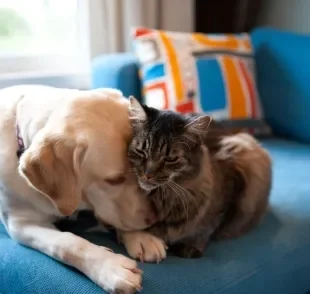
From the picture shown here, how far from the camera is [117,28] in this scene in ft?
7.81

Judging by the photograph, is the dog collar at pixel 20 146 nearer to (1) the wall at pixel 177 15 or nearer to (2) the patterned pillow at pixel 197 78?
(2) the patterned pillow at pixel 197 78

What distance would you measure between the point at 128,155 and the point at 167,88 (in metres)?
0.90

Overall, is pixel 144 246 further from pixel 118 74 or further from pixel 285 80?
pixel 285 80

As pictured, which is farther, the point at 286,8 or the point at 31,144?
the point at 286,8

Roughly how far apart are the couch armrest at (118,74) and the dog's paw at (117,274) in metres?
1.11

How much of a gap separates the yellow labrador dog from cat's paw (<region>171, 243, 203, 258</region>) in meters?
0.12

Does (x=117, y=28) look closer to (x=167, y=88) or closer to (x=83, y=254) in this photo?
(x=167, y=88)

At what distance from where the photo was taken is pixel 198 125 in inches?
46.7

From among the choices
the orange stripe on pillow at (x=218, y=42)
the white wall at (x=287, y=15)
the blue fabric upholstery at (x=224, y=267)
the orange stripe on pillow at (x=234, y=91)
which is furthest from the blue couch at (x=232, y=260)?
the white wall at (x=287, y=15)

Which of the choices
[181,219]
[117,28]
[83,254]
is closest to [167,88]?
[117,28]

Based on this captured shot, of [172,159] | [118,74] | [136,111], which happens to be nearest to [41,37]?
[118,74]

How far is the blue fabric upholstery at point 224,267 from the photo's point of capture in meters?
1.11

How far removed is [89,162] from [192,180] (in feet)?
0.92

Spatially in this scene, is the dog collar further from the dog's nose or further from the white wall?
the white wall
